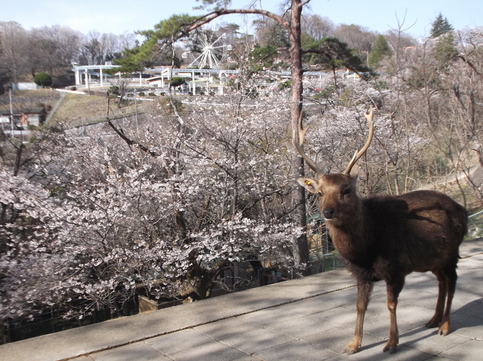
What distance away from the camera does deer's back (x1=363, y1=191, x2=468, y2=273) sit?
4066 millimetres

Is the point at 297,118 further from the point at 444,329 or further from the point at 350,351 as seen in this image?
the point at 350,351

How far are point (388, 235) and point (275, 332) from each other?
1502 millimetres

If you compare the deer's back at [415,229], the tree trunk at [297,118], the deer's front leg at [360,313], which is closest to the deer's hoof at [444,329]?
the deer's back at [415,229]

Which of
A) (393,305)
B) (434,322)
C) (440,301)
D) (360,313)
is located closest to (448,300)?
(440,301)

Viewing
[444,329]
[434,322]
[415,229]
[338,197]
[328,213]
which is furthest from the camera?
[434,322]

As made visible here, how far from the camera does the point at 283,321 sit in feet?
16.3

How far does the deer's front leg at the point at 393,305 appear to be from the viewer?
13.1ft

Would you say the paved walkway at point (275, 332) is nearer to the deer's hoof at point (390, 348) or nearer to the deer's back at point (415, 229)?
the deer's hoof at point (390, 348)

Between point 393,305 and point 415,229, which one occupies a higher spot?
point 415,229

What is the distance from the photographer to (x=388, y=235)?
13.5ft

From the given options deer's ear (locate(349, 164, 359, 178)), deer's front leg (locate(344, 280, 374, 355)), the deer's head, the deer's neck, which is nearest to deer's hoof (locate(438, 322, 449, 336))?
deer's front leg (locate(344, 280, 374, 355))

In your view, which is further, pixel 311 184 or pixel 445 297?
pixel 445 297

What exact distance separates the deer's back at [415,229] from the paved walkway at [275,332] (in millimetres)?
743

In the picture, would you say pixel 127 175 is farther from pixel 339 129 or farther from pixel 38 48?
pixel 38 48
